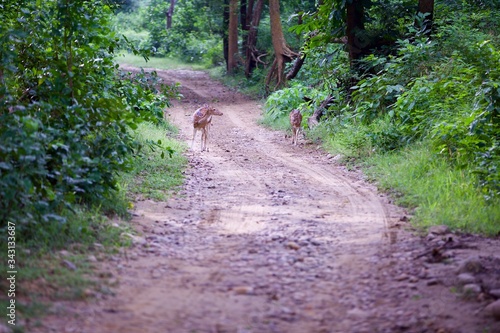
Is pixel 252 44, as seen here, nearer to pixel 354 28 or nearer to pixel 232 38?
pixel 232 38

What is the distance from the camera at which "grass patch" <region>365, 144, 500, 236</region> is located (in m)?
8.04

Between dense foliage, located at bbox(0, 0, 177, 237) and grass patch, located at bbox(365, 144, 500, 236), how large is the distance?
13.3 ft

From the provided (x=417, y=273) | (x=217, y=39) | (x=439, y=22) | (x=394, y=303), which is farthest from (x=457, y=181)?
(x=217, y=39)

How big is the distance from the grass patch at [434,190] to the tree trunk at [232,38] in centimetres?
1926

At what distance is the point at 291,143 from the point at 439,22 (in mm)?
4574

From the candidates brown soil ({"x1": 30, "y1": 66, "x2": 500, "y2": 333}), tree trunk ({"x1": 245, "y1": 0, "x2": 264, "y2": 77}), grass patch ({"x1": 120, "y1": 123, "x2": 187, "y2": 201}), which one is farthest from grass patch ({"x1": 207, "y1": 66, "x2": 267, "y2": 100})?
brown soil ({"x1": 30, "y1": 66, "x2": 500, "y2": 333})

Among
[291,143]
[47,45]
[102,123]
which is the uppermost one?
[47,45]

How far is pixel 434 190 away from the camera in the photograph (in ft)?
30.9

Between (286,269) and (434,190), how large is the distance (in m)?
3.73

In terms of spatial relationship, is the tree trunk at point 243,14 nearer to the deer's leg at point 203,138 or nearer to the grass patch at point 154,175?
the deer's leg at point 203,138

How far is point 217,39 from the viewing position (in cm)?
3944

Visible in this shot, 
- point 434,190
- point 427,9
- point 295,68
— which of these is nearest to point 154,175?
point 434,190

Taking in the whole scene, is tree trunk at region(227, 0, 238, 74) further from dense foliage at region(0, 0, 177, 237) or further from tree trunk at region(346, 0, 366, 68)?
dense foliage at region(0, 0, 177, 237)

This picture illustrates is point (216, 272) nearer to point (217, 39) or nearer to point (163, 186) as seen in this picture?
point (163, 186)
